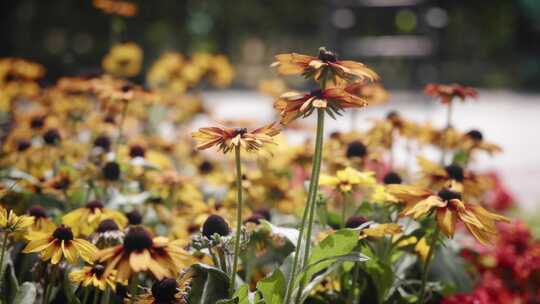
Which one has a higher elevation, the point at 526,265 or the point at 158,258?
the point at 158,258

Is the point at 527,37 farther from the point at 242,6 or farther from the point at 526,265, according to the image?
the point at 526,265

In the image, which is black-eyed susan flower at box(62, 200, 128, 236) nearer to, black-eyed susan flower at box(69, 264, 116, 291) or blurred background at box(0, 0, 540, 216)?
black-eyed susan flower at box(69, 264, 116, 291)

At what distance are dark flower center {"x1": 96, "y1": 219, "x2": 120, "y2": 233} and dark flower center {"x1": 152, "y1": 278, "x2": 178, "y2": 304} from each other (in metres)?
0.20

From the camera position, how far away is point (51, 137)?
A: 6.50ft

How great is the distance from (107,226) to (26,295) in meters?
0.19

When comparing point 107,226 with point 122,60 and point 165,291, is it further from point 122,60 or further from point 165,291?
point 122,60

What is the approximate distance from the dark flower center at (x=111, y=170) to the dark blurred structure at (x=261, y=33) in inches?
302

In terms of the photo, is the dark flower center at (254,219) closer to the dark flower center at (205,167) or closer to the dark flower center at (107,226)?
the dark flower center at (107,226)

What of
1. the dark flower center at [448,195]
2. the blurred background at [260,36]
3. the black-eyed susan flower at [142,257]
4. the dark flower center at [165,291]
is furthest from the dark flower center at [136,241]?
the blurred background at [260,36]

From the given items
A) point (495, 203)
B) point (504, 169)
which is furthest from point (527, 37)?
point (495, 203)

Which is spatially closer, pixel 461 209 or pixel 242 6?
pixel 461 209

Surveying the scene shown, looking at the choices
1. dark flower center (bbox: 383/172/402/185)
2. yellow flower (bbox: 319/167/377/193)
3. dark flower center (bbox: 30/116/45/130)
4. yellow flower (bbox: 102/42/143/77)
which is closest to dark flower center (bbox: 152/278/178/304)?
yellow flower (bbox: 319/167/377/193)

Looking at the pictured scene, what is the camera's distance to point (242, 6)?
34.4 feet

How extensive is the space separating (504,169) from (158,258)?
13.8 ft
